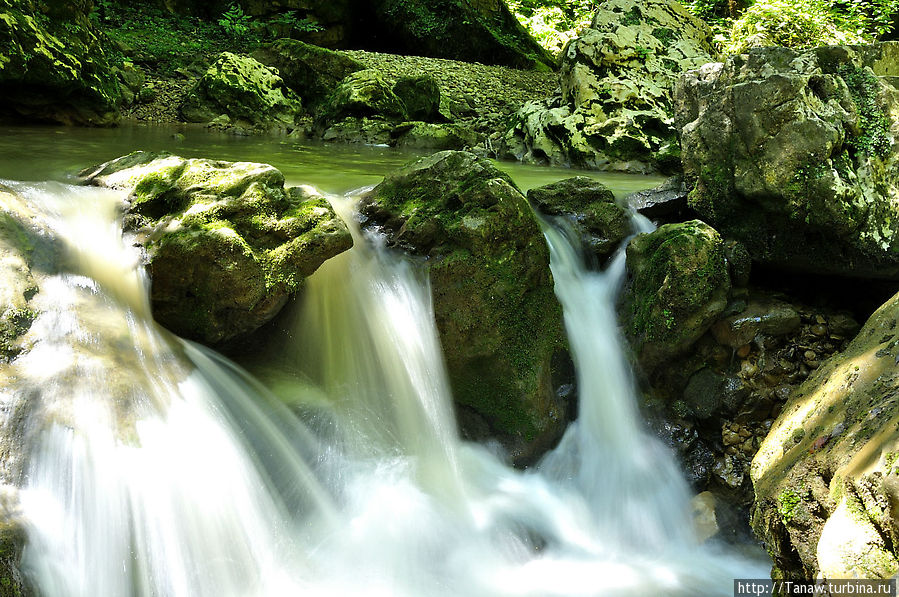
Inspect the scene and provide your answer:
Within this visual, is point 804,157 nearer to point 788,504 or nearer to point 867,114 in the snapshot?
point 867,114

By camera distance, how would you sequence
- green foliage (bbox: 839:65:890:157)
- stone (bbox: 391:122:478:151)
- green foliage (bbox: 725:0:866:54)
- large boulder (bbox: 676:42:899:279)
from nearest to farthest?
large boulder (bbox: 676:42:899:279) → green foliage (bbox: 839:65:890:157) → stone (bbox: 391:122:478:151) → green foliage (bbox: 725:0:866:54)

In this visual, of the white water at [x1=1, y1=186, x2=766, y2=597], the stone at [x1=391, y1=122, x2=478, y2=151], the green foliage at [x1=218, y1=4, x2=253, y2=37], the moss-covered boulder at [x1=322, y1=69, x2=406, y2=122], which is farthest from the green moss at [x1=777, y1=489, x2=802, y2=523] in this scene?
the green foliage at [x1=218, y1=4, x2=253, y2=37]

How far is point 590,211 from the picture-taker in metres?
5.10

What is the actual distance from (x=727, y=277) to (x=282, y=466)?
3.28m

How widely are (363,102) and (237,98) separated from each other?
88.7 inches

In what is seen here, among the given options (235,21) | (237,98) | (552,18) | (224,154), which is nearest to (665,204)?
(224,154)

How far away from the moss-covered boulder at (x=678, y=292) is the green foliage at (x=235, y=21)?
13409 mm

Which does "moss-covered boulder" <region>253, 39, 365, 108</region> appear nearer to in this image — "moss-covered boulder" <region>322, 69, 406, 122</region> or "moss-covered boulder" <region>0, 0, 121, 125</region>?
"moss-covered boulder" <region>322, 69, 406, 122</region>

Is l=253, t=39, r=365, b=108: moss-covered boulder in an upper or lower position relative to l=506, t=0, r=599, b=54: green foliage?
lower

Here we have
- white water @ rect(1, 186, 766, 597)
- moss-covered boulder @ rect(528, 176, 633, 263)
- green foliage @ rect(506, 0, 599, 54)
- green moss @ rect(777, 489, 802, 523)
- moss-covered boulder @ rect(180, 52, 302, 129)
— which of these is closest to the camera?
green moss @ rect(777, 489, 802, 523)

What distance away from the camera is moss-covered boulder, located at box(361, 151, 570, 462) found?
415 centimetres

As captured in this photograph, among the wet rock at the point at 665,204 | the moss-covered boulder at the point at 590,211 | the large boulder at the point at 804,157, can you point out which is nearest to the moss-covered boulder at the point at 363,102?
the moss-covered boulder at the point at 590,211

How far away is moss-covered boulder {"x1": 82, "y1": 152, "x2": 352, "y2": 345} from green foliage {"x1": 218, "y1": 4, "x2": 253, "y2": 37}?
12312 millimetres

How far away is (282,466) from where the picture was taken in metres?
3.39
